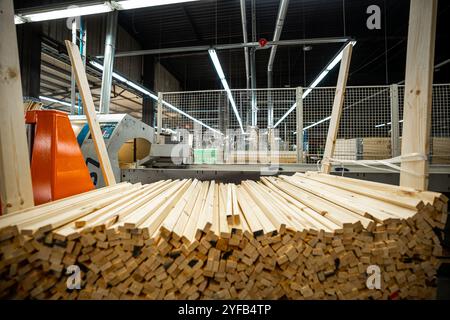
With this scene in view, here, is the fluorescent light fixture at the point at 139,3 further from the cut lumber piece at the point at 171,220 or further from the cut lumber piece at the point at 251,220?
the cut lumber piece at the point at 251,220

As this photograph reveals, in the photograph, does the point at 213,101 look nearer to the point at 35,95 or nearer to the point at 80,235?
the point at 80,235

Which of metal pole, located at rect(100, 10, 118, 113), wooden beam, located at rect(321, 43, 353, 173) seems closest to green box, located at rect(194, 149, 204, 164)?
metal pole, located at rect(100, 10, 118, 113)

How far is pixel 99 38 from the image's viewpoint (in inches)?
281

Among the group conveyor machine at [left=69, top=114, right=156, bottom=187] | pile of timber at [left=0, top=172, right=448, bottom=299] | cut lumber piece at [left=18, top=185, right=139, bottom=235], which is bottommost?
pile of timber at [left=0, top=172, right=448, bottom=299]

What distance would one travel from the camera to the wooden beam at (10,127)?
4.35 ft

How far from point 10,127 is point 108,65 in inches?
176

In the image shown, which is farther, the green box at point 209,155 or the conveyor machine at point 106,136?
the green box at point 209,155

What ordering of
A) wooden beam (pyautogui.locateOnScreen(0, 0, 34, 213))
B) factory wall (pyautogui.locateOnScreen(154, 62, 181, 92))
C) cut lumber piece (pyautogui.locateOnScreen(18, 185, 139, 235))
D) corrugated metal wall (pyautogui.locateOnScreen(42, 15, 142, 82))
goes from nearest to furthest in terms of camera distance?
cut lumber piece (pyautogui.locateOnScreen(18, 185, 139, 235)), wooden beam (pyautogui.locateOnScreen(0, 0, 34, 213)), corrugated metal wall (pyautogui.locateOnScreen(42, 15, 142, 82)), factory wall (pyautogui.locateOnScreen(154, 62, 181, 92))

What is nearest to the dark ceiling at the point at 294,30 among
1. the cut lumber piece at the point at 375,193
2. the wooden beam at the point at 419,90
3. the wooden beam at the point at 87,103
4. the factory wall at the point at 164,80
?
the factory wall at the point at 164,80

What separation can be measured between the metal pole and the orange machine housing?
3221 mm

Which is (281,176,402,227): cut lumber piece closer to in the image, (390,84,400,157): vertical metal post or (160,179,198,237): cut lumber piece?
(160,179,198,237): cut lumber piece

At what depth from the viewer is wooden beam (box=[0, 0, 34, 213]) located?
52.2 inches

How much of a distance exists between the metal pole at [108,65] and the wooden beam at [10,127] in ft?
12.0

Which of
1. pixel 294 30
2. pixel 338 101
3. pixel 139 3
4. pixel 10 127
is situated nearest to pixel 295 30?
pixel 294 30
